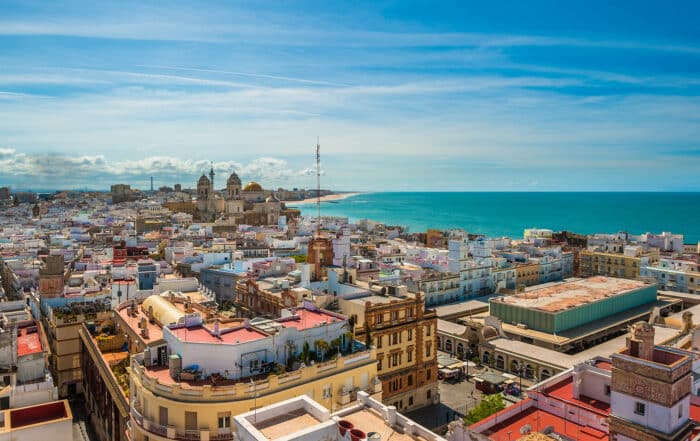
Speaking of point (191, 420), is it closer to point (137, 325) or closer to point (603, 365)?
point (137, 325)

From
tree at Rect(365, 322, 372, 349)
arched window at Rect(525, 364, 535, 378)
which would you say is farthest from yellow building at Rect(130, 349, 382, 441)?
arched window at Rect(525, 364, 535, 378)

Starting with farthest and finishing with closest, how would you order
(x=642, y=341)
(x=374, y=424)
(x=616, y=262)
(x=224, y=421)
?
1. (x=616, y=262)
2. (x=224, y=421)
3. (x=374, y=424)
4. (x=642, y=341)

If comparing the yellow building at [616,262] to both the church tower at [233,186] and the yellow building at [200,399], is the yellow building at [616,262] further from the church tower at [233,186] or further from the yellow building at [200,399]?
the church tower at [233,186]

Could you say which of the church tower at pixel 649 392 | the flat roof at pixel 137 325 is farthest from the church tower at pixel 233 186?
the church tower at pixel 649 392

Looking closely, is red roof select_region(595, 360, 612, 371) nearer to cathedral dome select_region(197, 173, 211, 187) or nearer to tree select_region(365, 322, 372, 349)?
tree select_region(365, 322, 372, 349)

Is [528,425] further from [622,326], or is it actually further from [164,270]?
[164,270]

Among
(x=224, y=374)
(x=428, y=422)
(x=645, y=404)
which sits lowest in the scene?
(x=428, y=422)

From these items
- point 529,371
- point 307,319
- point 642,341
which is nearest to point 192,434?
point 307,319

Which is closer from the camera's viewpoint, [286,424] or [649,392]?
[649,392]

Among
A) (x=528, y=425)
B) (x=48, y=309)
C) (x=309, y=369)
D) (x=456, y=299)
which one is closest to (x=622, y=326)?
(x=456, y=299)
